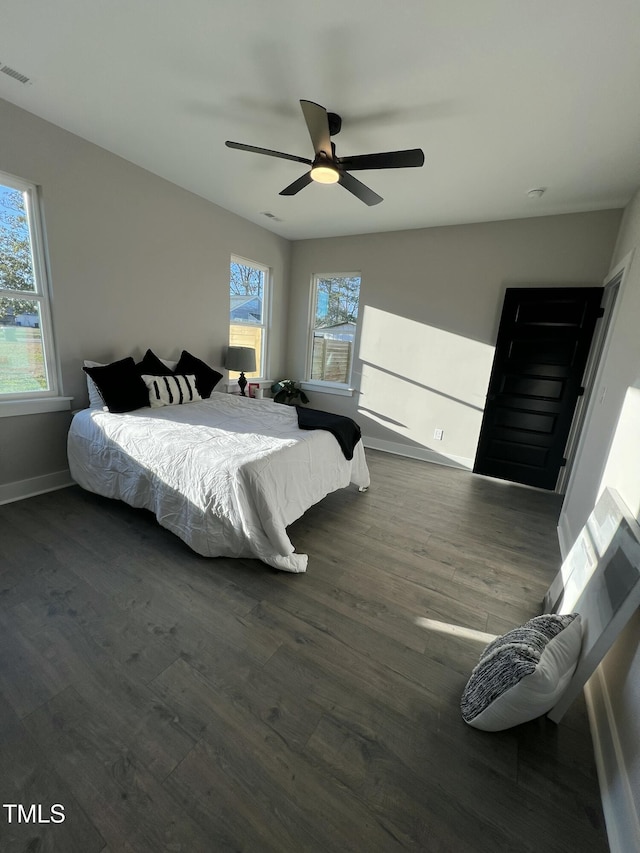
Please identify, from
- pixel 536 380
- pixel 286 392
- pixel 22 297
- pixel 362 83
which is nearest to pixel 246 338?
pixel 286 392

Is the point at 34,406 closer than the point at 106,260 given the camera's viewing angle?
Yes

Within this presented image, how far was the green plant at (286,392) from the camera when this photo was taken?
194 inches

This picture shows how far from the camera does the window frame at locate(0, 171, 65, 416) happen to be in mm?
2516

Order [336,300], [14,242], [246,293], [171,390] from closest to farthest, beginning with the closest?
[14,242], [171,390], [246,293], [336,300]

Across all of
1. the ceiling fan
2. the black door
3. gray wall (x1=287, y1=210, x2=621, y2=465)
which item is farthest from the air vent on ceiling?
the black door

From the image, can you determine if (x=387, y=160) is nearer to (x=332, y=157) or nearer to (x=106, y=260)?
(x=332, y=157)

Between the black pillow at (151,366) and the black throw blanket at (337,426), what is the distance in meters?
1.45

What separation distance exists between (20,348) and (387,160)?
9.57 feet

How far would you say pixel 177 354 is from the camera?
3707 millimetres

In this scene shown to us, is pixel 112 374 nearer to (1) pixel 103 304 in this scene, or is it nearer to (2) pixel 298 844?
(1) pixel 103 304

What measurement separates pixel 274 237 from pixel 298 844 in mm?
5244

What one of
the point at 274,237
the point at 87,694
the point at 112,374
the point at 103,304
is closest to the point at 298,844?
the point at 87,694

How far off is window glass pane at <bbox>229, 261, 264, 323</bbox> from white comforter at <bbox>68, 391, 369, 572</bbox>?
1.98m

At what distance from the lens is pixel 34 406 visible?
268 cm
